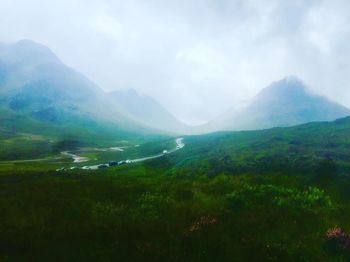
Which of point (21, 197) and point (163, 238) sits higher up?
point (21, 197)

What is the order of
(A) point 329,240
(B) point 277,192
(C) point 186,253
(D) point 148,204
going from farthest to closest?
(B) point 277,192, (D) point 148,204, (A) point 329,240, (C) point 186,253

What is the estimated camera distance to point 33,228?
2175 cm

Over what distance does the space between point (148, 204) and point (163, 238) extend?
9.38 metres

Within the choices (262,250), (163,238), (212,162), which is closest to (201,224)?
(163,238)

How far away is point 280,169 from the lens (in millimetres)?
55531

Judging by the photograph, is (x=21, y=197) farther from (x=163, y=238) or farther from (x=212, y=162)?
(x=212, y=162)

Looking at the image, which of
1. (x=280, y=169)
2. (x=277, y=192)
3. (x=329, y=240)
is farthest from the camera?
(x=280, y=169)

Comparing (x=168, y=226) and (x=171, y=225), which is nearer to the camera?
(x=168, y=226)

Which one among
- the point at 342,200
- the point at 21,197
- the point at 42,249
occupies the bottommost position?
the point at 342,200

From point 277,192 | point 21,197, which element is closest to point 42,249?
point 21,197

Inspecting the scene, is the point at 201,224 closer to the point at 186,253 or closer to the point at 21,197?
the point at 186,253

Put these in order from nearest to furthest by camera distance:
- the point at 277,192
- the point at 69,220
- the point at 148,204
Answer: the point at 69,220
the point at 148,204
the point at 277,192

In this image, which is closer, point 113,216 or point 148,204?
point 113,216

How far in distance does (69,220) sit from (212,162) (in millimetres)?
54615
